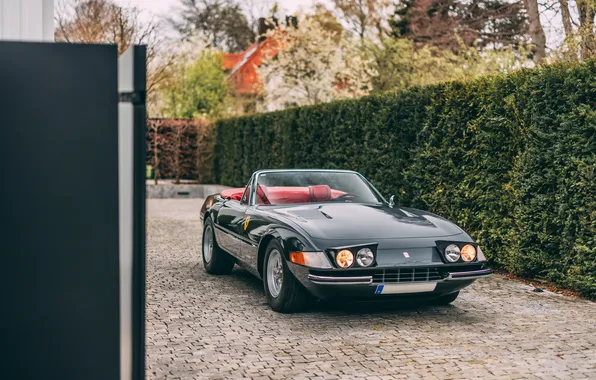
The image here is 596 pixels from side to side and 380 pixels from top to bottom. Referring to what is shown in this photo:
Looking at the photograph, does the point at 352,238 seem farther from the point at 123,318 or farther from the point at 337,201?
the point at 123,318

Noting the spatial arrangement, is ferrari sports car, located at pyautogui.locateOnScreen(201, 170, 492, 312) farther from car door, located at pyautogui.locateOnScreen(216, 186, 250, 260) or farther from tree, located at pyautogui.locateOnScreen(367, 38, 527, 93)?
tree, located at pyautogui.locateOnScreen(367, 38, 527, 93)

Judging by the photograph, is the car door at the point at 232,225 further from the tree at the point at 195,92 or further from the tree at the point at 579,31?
the tree at the point at 195,92

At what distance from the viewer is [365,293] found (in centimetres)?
610

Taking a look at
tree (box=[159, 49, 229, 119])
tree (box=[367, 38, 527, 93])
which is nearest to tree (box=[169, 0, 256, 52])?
tree (box=[159, 49, 229, 119])

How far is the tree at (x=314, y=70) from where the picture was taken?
32.3 m

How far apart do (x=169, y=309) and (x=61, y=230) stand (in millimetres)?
4927

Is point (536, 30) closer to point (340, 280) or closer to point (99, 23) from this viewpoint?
point (340, 280)

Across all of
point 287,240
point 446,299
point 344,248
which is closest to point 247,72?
point 446,299

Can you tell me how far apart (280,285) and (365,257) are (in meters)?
1.00

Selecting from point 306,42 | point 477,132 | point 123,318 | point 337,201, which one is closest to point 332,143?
point 477,132

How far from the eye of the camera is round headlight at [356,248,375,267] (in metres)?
6.11

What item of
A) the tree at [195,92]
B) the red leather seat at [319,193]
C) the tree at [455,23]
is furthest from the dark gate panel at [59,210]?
the tree at [195,92]

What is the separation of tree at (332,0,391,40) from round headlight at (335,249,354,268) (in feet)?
96.4

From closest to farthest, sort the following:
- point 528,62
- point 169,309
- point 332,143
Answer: point 169,309
point 332,143
point 528,62
